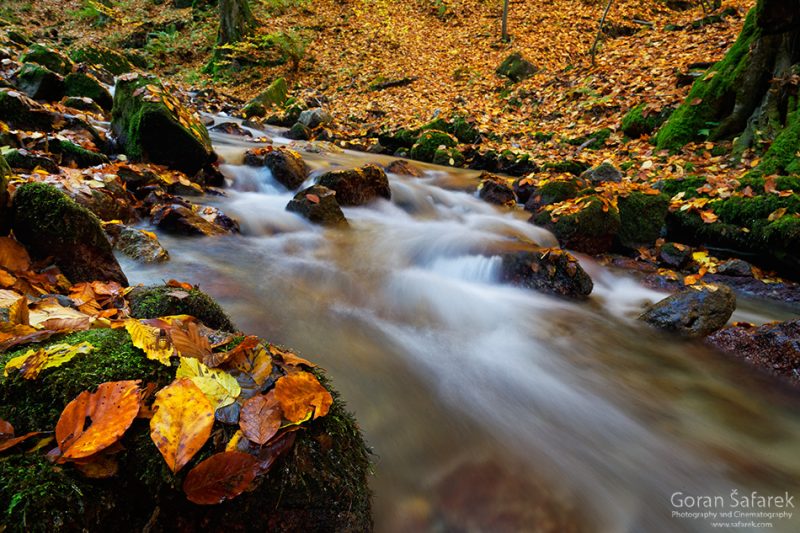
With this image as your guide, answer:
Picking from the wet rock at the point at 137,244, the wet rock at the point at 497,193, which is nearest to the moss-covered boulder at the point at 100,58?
the wet rock at the point at 137,244

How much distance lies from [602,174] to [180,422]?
786 centimetres

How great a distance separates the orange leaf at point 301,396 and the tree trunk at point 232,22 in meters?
18.6

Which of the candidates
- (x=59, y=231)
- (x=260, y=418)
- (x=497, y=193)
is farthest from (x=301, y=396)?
(x=497, y=193)

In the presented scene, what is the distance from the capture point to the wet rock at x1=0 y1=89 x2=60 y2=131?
5348mm

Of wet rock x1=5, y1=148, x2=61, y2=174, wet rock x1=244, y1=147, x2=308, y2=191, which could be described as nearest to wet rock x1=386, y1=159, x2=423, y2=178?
wet rock x1=244, y1=147, x2=308, y2=191

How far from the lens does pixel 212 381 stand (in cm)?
135

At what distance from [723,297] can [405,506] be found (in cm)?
369

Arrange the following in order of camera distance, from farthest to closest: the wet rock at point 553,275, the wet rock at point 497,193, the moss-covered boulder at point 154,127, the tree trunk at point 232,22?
the tree trunk at point 232,22 < the wet rock at point 497,193 < the moss-covered boulder at point 154,127 < the wet rock at point 553,275

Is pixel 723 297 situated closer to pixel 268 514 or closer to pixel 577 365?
pixel 577 365

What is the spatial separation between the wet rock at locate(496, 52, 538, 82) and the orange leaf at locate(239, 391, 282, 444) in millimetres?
14101

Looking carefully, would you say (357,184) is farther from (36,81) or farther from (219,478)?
(219,478)

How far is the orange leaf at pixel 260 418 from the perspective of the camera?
122 centimetres

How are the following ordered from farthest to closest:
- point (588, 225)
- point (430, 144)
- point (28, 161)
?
point (430, 144), point (588, 225), point (28, 161)

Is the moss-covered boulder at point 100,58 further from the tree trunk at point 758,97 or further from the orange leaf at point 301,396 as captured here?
the tree trunk at point 758,97
